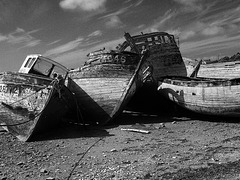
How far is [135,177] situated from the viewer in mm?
5484

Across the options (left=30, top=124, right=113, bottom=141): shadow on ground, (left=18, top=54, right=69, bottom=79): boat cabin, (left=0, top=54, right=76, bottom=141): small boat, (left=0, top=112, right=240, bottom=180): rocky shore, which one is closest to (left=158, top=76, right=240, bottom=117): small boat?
(left=0, top=112, right=240, bottom=180): rocky shore

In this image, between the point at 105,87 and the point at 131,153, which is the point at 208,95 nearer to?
the point at 105,87

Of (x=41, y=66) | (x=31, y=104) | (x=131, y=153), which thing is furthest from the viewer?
(x=41, y=66)

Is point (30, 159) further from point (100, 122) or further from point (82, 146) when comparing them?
point (100, 122)

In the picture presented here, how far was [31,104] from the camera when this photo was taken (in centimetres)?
944

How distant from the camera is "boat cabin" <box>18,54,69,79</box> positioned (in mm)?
11914

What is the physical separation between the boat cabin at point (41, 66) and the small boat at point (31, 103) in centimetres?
134

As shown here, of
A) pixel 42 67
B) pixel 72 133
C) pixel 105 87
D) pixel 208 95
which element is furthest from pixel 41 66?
pixel 208 95

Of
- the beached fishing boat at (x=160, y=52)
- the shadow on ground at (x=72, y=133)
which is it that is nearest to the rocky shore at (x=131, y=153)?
the shadow on ground at (x=72, y=133)

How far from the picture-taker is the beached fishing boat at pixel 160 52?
1507 centimetres

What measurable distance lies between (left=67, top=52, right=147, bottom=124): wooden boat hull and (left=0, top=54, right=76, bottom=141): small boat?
823mm

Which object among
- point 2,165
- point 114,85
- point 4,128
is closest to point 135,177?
point 2,165

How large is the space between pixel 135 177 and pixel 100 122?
5773 mm

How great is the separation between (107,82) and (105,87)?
0.23 meters
